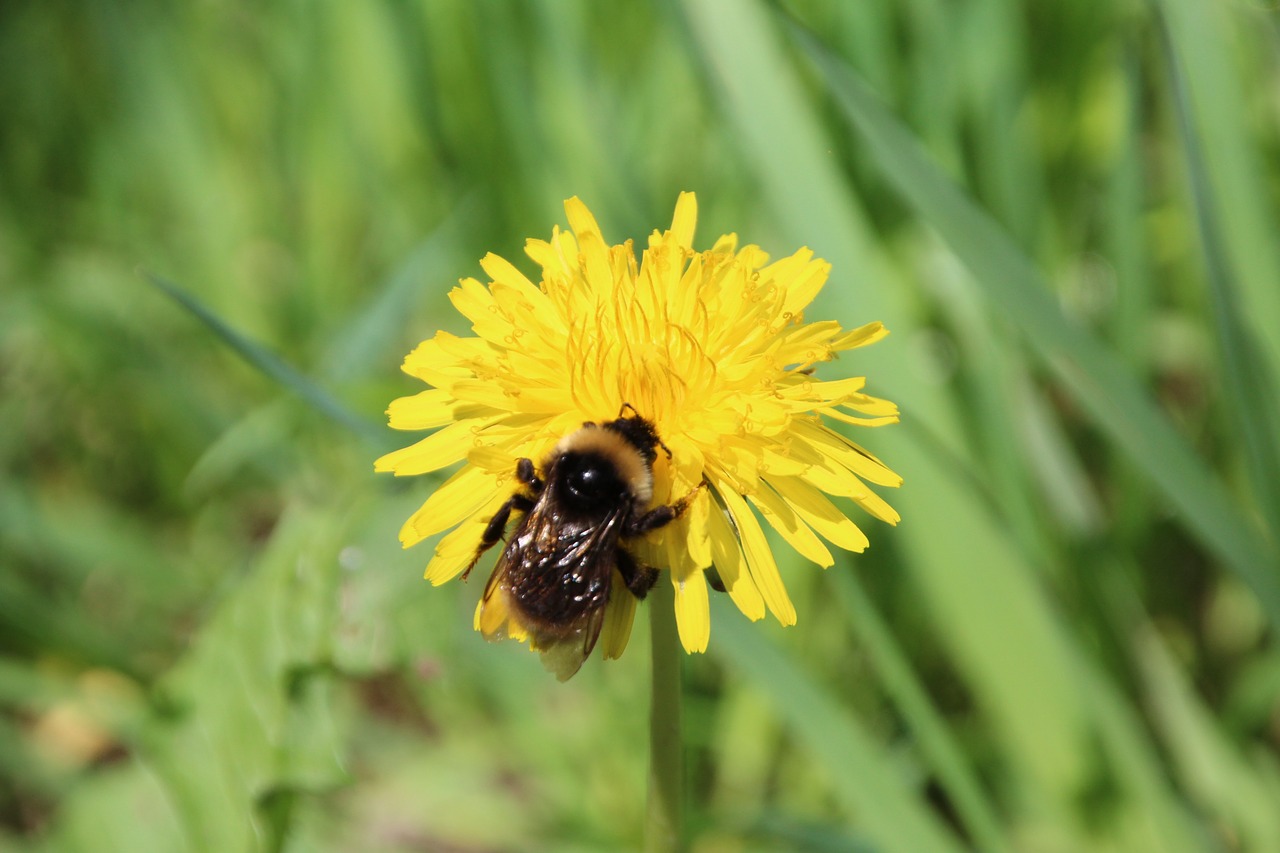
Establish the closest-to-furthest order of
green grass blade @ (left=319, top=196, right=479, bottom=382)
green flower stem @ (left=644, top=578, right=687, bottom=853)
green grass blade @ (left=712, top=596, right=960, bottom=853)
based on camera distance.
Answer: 1. green flower stem @ (left=644, top=578, right=687, bottom=853)
2. green grass blade @ (left=712, top=596, right=960, bottom=853)
3. green grass blade @ (left=319, top=196, right=479, bottom=382)

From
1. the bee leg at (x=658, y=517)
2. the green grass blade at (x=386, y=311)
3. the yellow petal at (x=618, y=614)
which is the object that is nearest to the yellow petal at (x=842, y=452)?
the bee leg at (x=658, y=517)

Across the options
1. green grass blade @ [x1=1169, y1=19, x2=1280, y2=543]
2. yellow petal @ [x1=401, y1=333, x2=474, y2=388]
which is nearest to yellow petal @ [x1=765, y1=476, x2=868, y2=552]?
yellow petal @ [x1=401, y1=333, x2=474, y2=388]

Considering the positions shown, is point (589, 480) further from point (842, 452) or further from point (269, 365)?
point (269, 365)

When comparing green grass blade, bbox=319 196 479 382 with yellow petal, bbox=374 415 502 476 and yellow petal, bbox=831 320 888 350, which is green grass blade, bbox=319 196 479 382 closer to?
yellow petal, bbox=374 415 502 476

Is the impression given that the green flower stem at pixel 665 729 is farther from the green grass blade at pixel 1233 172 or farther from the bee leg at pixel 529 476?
the green grass blade at pixel 1233 172

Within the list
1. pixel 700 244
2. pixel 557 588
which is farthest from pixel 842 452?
pixel 700 244

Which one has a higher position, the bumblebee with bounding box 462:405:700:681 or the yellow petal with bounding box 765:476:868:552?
the bumblebee with bounding box 462:405:700:681

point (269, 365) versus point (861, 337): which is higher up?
point (269, 365)
